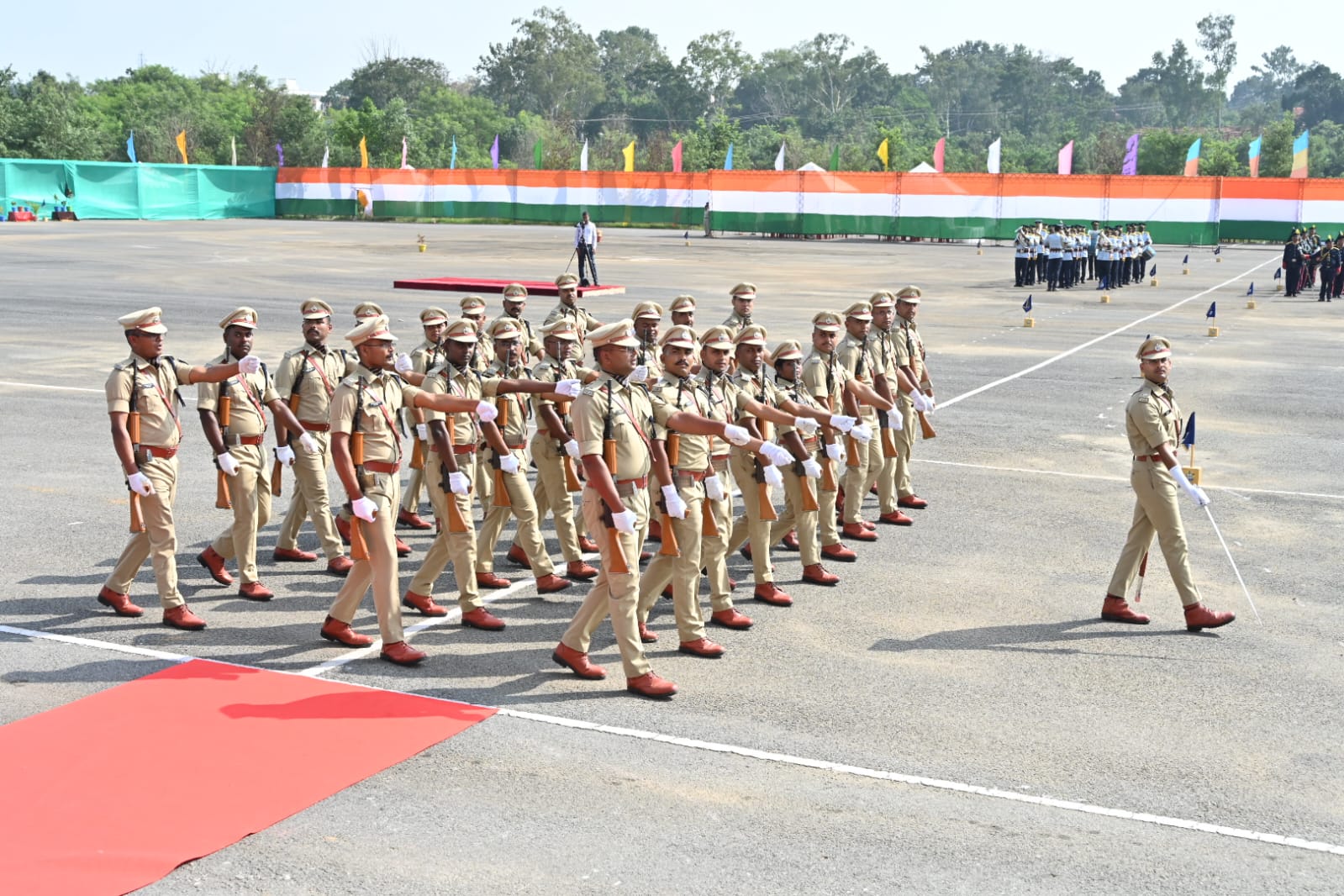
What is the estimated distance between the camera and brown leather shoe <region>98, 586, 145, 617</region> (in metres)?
9.91

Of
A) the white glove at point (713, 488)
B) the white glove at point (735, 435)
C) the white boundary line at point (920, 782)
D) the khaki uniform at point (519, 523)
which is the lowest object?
the white boundary line at point (920, 782)

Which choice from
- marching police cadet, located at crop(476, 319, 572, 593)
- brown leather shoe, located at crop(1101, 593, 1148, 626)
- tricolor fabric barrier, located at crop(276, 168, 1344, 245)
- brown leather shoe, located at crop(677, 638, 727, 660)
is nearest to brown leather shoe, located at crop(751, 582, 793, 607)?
brown leather shoe, located at crop(677, 638, 727, 660)

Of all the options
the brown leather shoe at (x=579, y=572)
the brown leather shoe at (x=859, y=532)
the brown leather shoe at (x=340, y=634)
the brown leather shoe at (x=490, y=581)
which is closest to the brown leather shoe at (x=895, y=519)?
the brown leather shoe at (x=859, y=532)

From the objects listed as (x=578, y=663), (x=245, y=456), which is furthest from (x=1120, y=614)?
(x=245, y=456)

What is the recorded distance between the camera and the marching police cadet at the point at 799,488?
35.3 ft

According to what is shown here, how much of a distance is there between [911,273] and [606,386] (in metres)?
38.1

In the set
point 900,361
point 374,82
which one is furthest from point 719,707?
point 374,82

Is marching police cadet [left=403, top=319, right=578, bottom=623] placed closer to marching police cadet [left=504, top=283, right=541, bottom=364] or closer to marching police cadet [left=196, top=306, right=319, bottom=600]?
marching police cadet [left=196, top=306, right=319, bottom=600]

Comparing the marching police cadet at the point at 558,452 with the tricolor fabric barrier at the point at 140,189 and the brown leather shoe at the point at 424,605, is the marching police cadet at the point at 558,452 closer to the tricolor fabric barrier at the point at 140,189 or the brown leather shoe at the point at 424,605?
the brown leather shoe at the point at 424,605

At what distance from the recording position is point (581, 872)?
6.22 metres

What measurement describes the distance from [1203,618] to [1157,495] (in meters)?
0.92

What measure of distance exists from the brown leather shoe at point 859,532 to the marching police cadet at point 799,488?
2.91 ft

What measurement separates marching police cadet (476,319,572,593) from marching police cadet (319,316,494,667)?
1.27 metres

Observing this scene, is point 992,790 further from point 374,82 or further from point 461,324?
point 374,82
